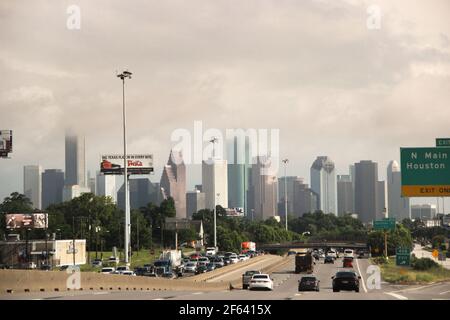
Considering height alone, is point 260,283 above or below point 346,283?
below

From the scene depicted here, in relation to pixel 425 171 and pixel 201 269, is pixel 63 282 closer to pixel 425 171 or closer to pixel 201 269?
pixel 425 171

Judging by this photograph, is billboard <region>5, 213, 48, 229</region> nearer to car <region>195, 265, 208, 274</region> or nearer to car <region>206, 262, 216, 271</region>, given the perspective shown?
car <region>206, 262, 216, 271</region>

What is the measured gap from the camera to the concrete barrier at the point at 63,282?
3460 cm

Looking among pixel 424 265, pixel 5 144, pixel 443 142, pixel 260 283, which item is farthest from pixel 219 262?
pixel 443 142

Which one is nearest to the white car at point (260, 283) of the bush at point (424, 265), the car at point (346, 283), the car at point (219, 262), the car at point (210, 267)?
the car at point (346, 283)

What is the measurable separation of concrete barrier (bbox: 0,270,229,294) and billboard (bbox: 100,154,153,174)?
113m

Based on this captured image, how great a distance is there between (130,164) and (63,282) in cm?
13537

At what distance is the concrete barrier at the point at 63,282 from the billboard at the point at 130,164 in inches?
4453

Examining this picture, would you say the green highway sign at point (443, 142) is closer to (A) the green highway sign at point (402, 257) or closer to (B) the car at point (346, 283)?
(B) the car at point (346, 283)

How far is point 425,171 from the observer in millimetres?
54188
